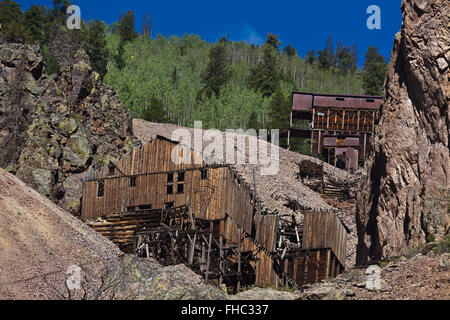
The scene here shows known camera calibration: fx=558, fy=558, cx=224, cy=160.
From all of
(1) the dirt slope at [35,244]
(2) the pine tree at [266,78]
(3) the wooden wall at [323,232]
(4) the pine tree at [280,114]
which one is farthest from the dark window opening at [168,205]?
(2) the pine tree at [266,78]

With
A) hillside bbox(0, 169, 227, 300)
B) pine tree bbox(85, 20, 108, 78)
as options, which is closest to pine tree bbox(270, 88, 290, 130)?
pine tree bbox(85, 20, 108, 78)

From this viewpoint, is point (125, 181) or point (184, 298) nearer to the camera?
point (184, 298)

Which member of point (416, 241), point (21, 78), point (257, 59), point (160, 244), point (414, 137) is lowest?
point (160, 244)

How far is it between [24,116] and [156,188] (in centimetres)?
1213

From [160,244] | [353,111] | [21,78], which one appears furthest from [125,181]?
[353,111]

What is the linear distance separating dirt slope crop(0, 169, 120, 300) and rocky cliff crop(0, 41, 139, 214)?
7.58 meters

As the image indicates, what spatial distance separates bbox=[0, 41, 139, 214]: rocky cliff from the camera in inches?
1435

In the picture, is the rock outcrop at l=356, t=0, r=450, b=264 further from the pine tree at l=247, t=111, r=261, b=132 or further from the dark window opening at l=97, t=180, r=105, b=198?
the pine tree at l=247, t=111, r=261, b=132

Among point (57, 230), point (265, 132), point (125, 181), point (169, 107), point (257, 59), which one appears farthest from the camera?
point (257, 59)

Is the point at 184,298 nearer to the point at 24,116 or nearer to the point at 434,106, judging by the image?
the point at 434,106

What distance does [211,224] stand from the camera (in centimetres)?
3222

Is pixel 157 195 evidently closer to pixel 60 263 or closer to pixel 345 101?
pixel 60 263

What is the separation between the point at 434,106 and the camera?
60.0ft

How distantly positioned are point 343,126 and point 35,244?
159 ft
